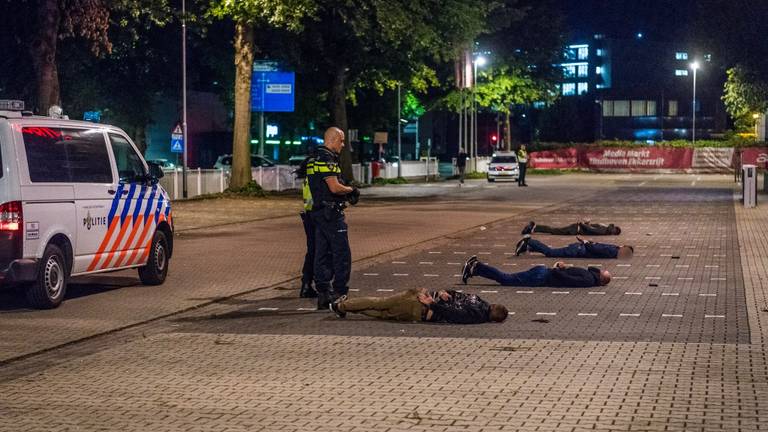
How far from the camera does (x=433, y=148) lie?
120500mm

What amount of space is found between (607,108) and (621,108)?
2.11m

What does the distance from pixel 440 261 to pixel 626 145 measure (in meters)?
65.2

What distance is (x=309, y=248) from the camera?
13812 mm

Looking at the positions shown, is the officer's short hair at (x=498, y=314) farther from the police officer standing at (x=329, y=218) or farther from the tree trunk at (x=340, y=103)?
the tree trunk at (x=340, y=103)

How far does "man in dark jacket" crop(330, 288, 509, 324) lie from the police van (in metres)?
3.66

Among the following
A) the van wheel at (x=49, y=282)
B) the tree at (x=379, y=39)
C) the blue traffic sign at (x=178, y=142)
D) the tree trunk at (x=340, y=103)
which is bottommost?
the van wheel at (x=49, y=282)

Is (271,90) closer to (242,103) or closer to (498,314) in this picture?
(242,103)

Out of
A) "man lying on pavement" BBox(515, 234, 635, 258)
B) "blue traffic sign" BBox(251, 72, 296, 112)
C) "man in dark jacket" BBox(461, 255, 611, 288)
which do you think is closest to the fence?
"blue traffic sign" BBox(251, 72, 296, 112)

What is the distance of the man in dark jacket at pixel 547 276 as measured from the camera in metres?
15.1

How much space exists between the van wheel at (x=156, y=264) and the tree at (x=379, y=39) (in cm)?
2530

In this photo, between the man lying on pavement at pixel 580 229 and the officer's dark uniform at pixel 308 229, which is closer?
the officer's dark uniform at pixel 308 229

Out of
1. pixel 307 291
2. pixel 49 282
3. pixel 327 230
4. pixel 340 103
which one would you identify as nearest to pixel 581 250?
pixel 307 291

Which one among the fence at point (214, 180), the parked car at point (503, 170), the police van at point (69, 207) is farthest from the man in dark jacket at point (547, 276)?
the parked car at point (503, 170)

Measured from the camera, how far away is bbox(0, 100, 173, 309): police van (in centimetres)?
1273
